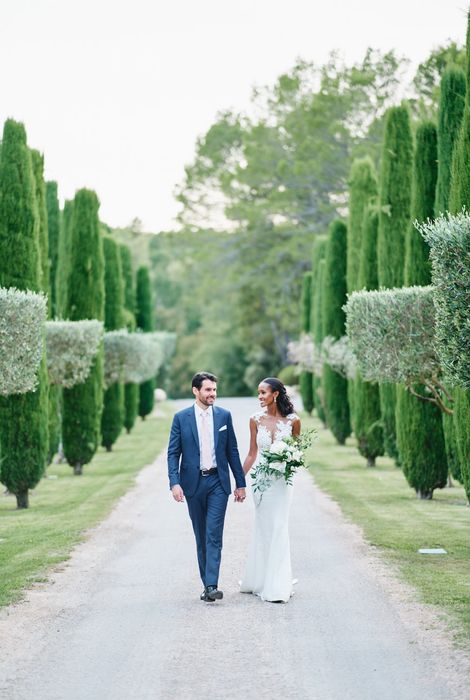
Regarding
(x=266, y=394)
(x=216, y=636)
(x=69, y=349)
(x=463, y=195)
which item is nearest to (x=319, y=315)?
(x=69, y=349)

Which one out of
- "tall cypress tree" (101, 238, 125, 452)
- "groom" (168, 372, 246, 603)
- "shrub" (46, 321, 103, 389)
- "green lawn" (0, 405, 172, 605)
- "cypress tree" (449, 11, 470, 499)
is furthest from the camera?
"tall cypress tree" (101, 238, 125, 452)

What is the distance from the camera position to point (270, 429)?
35.1 ft

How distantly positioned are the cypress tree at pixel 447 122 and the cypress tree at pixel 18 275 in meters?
6.60

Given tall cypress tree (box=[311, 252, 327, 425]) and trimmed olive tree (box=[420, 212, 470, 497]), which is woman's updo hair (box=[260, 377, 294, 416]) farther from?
tall cypress tree (box=[311, 252, 327, 425])

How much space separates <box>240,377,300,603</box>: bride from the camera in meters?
10.0

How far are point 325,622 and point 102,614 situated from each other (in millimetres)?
1845

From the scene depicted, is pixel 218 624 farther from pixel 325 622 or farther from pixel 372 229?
pixel 372 229

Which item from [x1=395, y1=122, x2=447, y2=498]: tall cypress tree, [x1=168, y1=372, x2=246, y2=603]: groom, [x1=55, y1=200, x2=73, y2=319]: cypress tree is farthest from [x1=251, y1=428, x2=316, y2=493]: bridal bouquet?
[x1=55, y1=200, x2=73, y2=319]: cypress tree

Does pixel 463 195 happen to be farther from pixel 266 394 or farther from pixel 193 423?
pixel 193 423

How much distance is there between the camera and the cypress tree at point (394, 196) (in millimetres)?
21516

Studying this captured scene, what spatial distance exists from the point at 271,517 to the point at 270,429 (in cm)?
84

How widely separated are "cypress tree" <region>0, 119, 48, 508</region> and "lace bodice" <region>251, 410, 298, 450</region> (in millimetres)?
8710

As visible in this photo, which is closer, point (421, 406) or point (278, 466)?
point (278, 466)

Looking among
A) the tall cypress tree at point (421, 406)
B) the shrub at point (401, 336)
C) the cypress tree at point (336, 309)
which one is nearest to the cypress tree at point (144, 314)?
Result: the cypress tree at point (336, 309)
